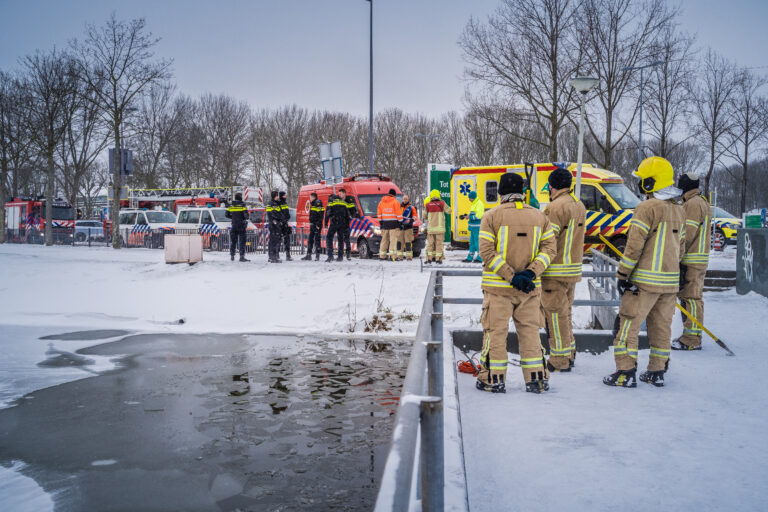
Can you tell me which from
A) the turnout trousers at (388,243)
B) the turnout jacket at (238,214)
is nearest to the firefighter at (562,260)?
the turnout trousers at (388,243)

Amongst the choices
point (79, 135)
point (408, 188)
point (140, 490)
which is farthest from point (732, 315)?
point (408, 188)

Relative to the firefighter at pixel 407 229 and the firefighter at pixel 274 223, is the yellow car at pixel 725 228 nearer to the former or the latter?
the firefighter at pixel 407 229

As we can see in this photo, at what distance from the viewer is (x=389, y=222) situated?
630 inches

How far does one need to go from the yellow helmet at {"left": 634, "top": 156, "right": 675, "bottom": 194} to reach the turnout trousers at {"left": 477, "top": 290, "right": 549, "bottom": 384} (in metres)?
1.39

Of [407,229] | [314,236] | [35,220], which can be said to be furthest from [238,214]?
[35,220]

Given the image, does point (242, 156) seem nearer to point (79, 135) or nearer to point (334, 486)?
point (79, 135)

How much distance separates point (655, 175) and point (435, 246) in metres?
9.90

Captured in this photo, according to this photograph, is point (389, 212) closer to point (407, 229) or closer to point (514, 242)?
point (407, 229)

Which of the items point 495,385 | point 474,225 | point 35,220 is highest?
point 35,220

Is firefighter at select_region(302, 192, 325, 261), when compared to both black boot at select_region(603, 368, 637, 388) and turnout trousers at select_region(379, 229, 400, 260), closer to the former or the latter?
turnout trousers at select_region(379, 229, 400, 260)

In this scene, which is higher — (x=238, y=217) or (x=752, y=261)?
(x=238, y=217)

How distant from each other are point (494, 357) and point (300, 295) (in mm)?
8263

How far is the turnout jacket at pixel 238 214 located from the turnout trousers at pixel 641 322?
12.2 m

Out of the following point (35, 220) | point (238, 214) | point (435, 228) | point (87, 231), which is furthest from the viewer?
point (87, 231)
